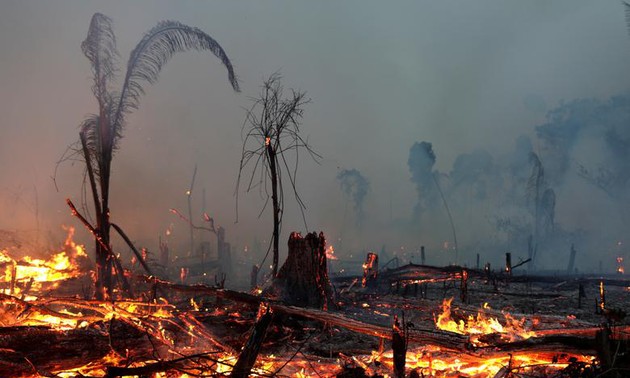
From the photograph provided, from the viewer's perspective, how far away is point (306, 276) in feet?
35.2

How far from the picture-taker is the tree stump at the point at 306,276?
10633 mm

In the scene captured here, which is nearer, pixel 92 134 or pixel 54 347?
pixel 54 347

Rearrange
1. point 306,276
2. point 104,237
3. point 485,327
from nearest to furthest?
point 485,327 < point 104,237 < point 306,276

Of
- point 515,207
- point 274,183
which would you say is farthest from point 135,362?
point 515,207

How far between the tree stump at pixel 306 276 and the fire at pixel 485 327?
3395 millimetres

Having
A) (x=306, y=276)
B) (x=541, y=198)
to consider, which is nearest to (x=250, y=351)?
(x=306, y=276)

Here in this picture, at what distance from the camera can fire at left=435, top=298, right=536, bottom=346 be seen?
5047 millimetres

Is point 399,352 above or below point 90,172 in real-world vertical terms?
below

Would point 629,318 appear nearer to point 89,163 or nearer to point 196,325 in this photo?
point 196,325

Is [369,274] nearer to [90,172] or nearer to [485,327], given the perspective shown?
[485,327]

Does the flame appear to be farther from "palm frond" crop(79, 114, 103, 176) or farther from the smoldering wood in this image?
the smoldering wood

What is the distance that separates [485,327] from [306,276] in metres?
5.01

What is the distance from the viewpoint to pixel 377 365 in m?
5.37

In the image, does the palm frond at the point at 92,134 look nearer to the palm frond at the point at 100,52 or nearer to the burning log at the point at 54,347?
the palm frond at the point at 100,52
